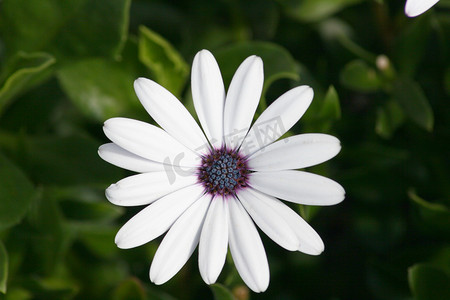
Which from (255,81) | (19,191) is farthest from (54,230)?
(255,81)

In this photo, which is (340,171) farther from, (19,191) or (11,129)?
(11,129)

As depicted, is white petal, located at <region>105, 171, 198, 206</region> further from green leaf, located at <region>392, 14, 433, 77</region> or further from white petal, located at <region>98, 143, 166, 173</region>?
green leaf, located at <region>392, 14, 433, 77</region>

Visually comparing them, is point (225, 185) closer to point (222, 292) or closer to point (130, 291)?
point (222, 292)

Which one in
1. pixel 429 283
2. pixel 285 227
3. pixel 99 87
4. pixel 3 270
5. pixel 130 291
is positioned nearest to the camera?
pixel 285 227

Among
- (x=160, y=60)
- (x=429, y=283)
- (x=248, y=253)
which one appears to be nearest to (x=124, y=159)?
(x=248, y=253)

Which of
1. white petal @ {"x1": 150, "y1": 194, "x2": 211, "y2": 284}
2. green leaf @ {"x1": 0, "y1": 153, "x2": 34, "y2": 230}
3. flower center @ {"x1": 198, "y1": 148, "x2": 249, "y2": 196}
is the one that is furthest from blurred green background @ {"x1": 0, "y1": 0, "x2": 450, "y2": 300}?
white petal @ {"x1": 150, "y1": 194, "x2": 211, "y2": 284}

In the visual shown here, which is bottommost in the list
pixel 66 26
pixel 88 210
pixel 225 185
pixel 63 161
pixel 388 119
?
pixel 225 185

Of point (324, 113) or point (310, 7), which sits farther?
point (310, 7)
